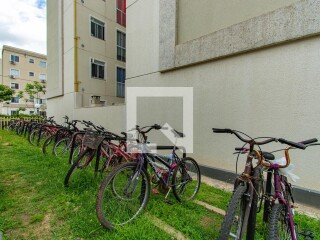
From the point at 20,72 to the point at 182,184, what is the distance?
132ft

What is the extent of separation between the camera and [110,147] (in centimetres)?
381

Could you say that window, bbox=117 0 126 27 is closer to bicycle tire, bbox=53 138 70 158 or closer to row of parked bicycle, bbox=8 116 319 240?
bicycle tire, bbox=53 138 70 158

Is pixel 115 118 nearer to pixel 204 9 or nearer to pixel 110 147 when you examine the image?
pixel 110 147

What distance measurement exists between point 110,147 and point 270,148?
284cm

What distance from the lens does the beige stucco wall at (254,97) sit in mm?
2988

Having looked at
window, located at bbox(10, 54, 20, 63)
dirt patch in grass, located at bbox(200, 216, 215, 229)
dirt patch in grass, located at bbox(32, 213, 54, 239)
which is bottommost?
dirt patch in grass, located at bbox(200, 216, 215, 229)

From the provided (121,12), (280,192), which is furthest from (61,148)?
(121,12)

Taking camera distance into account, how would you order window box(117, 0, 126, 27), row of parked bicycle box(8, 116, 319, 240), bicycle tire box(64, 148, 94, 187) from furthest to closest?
1. window box(117, 0, 126, 27)
2. bicycle tire box(64, 148, 94, 187)
3. row of parked bicycle box(8, 116, 319, 240)

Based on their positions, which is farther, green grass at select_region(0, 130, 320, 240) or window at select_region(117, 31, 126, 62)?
window at select_region(117, 31, 126, 62)

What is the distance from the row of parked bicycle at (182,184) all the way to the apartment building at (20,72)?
33.4 metres

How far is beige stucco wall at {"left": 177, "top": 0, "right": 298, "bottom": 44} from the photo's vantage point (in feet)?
11.8

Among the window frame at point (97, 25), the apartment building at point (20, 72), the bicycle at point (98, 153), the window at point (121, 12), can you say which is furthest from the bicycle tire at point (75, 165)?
Result: the apartment building at point (20, 72)

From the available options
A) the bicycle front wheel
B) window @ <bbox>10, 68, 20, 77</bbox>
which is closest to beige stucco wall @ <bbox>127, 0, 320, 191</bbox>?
the bicycle front wheel

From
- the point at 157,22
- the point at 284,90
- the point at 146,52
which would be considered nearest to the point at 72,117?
the point at 146,52
